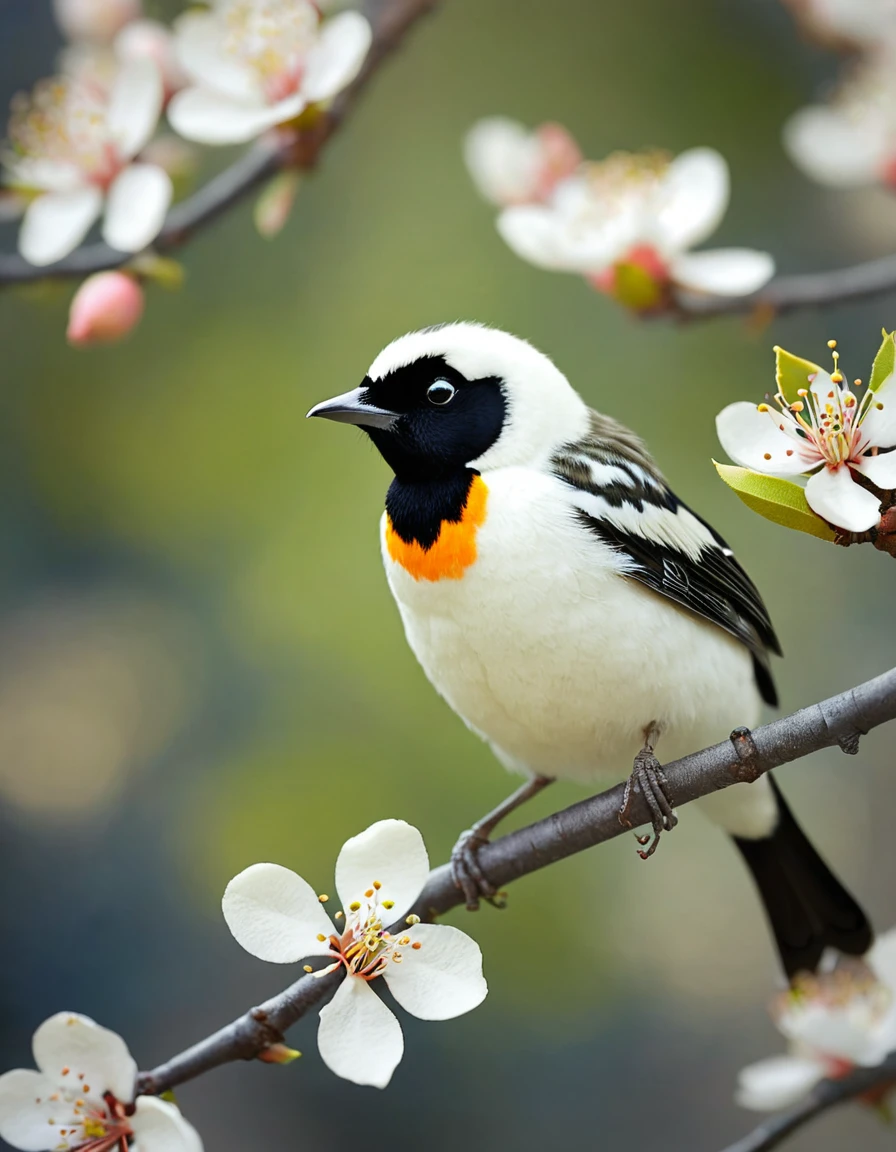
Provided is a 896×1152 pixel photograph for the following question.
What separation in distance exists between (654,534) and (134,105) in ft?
1.53

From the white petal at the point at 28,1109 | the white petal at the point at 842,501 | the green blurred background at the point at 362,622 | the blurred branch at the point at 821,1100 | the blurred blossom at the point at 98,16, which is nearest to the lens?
the white petal at the point at 842,501

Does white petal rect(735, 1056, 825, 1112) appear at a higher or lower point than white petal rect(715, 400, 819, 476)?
lower

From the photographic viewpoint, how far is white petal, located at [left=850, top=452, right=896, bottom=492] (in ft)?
1.77

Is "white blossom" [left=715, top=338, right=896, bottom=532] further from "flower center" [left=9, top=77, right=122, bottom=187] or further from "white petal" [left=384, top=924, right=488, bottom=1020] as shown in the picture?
"flower center" [left=9, top=77, right=122, bottom=187]

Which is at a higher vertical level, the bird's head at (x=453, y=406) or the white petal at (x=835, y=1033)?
the bird's head at (x=453, y=406)

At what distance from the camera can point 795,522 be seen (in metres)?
0.55

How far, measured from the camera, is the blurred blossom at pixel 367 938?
58 cm

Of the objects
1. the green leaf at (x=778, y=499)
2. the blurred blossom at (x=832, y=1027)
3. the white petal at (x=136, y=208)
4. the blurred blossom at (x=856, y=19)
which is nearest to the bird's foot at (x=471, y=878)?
the blurred blossom at (x=832, y=1027)

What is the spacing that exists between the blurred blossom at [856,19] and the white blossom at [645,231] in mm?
204

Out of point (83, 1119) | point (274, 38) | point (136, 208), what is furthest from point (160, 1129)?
point (274, 38)

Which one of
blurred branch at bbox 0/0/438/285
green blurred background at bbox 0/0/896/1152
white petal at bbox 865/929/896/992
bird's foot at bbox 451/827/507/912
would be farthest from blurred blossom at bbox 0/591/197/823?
white petal at bbox 865/929/896/992

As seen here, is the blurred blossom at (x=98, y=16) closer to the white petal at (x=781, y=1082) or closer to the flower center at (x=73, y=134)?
the flower center at (x=73, y=134)

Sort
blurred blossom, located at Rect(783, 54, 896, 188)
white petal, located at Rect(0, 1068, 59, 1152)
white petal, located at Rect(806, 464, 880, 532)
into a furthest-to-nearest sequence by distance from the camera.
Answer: blurred blossom, located at Rect(783, 54, 896, 188) < white petal, located at Rect(0, 1068, 59, 1152) < white petal, located at Rect(806, 464, 880, 532)

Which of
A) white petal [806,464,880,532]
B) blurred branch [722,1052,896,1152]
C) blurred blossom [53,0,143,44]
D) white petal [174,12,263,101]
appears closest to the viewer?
white petal [806,464,880,532]
